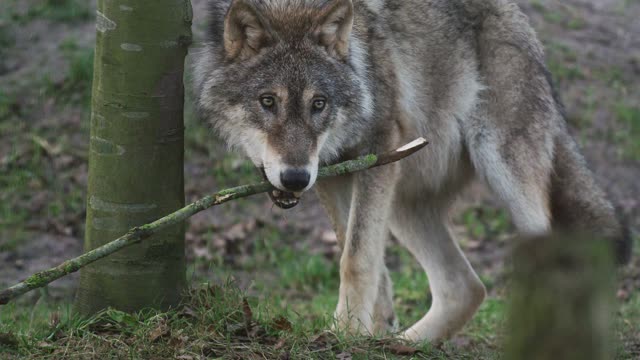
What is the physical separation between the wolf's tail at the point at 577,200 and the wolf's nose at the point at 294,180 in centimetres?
221

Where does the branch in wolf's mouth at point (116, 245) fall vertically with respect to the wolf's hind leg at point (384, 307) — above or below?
above

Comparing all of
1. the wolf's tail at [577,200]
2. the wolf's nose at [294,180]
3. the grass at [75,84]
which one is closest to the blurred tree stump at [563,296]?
the wolf's nose at [294,180]

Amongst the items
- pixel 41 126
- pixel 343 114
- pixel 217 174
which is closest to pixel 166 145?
pixel 343 114

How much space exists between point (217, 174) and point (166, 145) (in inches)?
179

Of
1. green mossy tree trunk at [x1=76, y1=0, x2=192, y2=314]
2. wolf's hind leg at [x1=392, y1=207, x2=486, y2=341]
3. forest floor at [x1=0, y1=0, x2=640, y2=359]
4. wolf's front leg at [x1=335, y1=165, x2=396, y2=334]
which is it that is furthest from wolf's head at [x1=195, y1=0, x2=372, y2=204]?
wolf's hind leg at [x1=392, y1=207, x2=486, y2=341]

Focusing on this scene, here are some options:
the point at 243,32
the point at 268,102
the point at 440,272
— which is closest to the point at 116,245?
the point at 268,102

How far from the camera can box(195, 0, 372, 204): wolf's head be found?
430 cm

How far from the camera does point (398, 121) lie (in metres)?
5.08

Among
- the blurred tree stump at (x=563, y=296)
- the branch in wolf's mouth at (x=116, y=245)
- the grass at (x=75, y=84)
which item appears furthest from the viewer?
the grass at (x=75, y=84)

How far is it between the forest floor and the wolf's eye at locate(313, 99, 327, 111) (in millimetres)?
931

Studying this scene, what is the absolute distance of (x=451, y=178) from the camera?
5.73 metres

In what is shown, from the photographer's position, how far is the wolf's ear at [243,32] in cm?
440

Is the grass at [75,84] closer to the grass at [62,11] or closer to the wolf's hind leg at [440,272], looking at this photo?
the grass at [62,11]

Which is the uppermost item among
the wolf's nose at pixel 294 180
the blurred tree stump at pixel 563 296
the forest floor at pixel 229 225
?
the blurred tree stump at pixel 563 296
